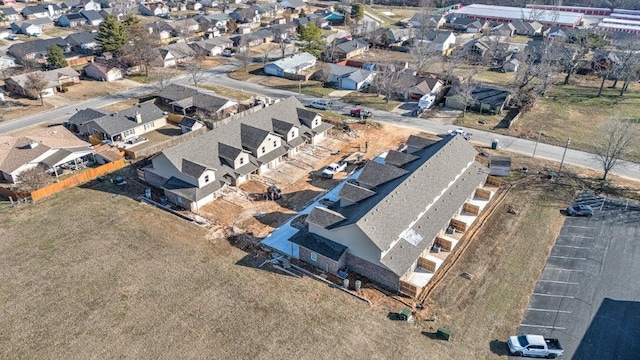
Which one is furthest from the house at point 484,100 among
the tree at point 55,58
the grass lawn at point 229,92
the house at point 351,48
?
the tree at point 55,58

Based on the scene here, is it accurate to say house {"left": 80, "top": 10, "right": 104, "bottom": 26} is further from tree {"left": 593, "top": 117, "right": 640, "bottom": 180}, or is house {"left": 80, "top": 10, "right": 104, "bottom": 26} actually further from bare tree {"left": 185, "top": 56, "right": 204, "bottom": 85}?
tree {"left": 593, "top": 117, "right": 640, "bottom": 180}

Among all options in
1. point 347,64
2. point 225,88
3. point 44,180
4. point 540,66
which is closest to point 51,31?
point 225,88

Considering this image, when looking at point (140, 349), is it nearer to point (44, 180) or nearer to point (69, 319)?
point (69, 319)

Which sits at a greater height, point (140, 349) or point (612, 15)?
point (612, 15)

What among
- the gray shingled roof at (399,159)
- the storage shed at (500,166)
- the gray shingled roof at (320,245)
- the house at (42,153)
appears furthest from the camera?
the storage shed at (500,166)

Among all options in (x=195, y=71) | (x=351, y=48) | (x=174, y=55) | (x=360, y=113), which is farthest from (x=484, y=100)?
(x=174, y=55)

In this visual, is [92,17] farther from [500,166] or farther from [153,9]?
[500,166]

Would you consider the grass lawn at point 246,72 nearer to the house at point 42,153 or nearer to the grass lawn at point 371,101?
the grass lawn at point 371,101
